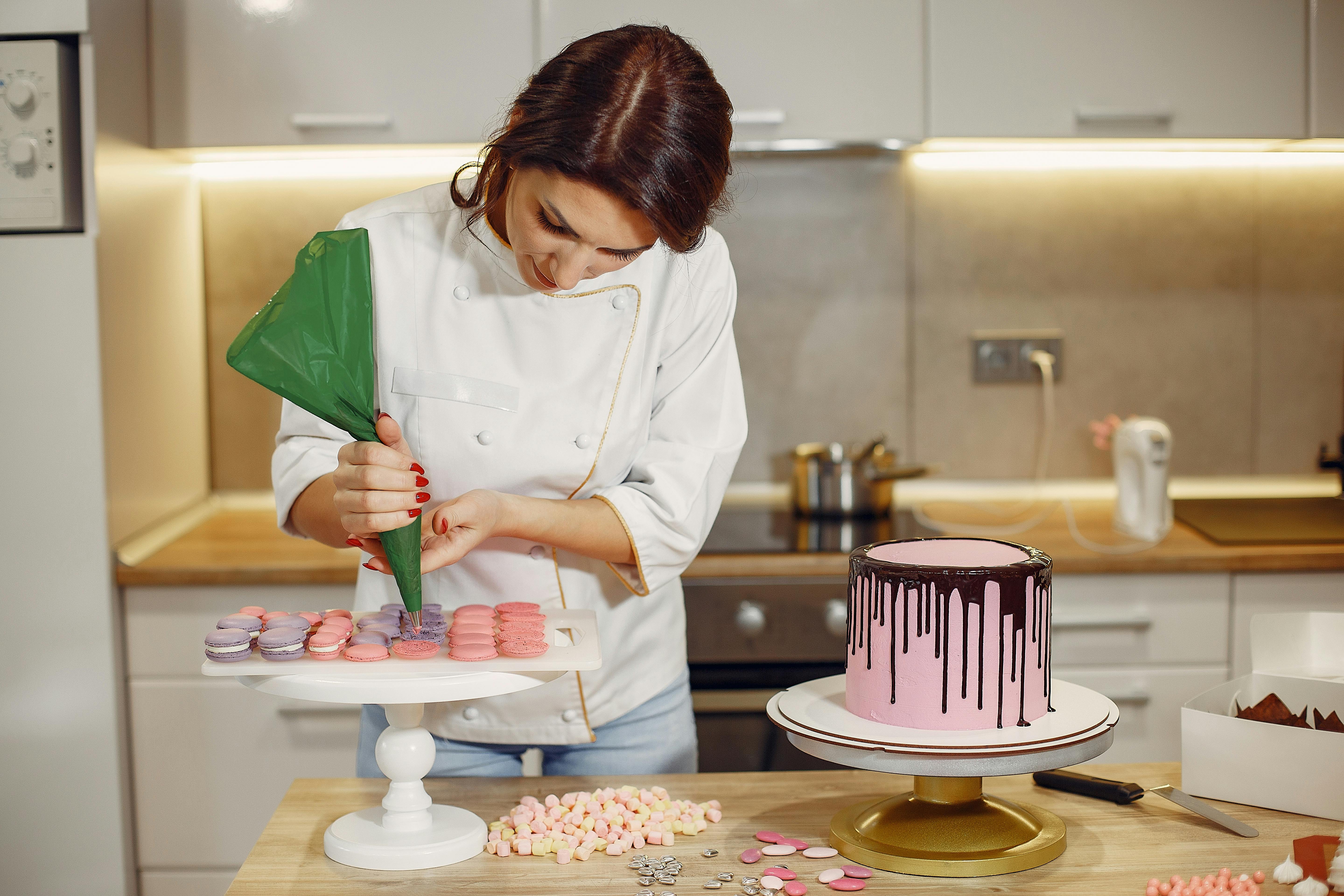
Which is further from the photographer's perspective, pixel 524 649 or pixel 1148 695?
pixel 1148 695

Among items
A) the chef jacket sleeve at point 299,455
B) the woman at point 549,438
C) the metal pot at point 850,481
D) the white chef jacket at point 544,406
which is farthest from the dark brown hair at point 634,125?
the metal pot at point 850,481

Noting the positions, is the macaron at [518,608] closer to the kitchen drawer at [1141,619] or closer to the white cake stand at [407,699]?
the white cake stand at [407,699]

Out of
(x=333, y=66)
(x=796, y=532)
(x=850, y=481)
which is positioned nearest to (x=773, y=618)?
(x=796, y=532)

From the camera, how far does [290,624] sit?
0.87 meters

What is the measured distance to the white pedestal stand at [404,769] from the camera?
31.6 inches

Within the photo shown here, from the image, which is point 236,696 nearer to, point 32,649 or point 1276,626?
point 32,649

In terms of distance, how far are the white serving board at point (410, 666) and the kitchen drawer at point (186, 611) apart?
978 millimetres

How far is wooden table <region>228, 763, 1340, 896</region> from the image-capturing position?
81 centimetres

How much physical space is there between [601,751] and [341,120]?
3.92 ft

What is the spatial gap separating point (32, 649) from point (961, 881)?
4.99 ft

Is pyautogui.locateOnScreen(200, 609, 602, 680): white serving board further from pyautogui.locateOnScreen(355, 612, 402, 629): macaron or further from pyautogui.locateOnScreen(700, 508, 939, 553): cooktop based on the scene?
pyautogui.locateOnScreen(700, 508, 939, 553): cooktop

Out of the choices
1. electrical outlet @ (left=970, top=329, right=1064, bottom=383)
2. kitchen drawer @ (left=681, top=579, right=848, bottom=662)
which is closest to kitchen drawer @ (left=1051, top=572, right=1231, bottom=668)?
kitchen drawer @ (left=681, top=579, right=848, bottom=662)

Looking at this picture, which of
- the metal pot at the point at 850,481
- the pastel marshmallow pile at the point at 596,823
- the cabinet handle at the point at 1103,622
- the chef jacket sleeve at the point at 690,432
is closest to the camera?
the pastel marshmallow pile at the point at 596,823

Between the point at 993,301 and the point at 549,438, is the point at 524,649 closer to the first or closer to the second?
the point at 549,438
